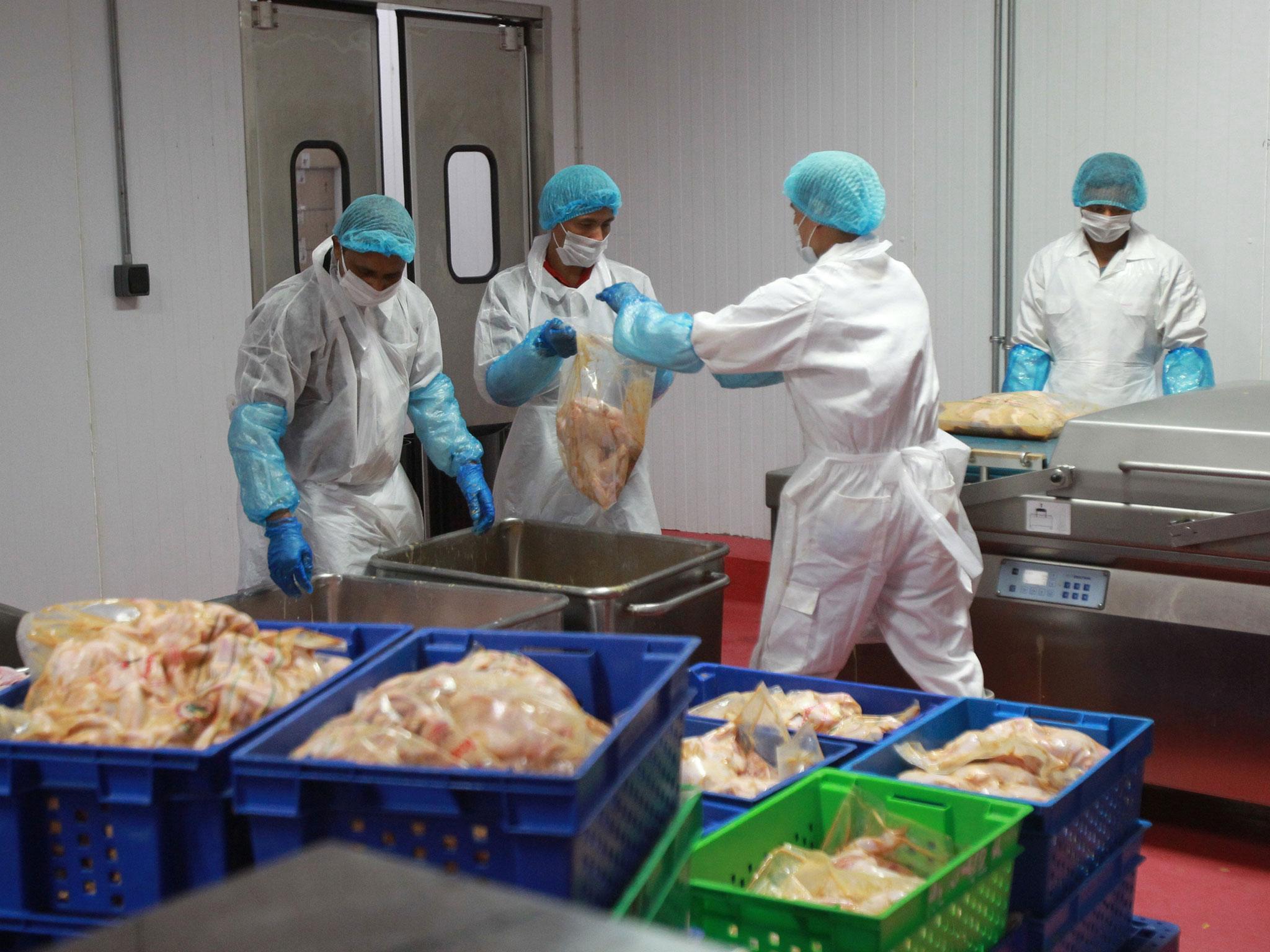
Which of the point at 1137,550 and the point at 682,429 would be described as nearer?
the point at 1137,550

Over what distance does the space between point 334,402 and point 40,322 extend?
1.70m

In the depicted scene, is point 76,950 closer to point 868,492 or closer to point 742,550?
point 868,492

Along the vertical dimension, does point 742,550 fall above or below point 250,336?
below

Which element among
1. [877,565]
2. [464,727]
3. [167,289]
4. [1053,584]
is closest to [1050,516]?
[1053,584]

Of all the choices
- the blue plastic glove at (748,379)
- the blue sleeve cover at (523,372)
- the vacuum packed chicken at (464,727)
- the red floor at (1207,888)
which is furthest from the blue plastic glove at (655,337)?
the vacuum packed chicken at (464,727)

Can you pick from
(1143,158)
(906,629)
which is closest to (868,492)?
(906,629)

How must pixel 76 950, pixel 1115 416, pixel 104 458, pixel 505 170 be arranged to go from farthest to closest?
pixel 505 170
pixel 104 458
pixel 1115 416
pixel 76 950

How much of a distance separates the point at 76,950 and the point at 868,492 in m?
2.35

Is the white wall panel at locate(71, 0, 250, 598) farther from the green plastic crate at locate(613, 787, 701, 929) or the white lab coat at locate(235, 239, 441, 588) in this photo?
the green plastic crate at locate(613, 787, 701, 929)

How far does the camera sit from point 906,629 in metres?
2.91

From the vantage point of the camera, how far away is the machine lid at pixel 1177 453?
2.75 metres

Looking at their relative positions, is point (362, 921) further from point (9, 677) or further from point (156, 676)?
point (9, 677)

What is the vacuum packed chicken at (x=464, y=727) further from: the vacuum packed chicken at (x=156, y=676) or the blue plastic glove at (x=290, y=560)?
the blue plastic glove at (x=290, y=560)

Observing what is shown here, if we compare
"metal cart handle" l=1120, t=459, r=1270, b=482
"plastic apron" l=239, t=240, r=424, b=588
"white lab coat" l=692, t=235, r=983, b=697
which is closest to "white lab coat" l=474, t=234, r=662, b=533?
"plastic apron" l=239, t=240, r=424, b=588
